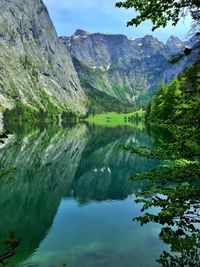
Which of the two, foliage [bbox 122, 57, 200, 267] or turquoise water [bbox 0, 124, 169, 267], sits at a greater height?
foliage [bbox 122, 57, 200, 267]

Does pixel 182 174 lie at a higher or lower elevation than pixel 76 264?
higher

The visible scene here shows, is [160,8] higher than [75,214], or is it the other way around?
[160,8]

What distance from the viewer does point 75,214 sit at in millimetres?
50281

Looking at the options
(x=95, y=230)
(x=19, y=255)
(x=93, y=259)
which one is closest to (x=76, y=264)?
(x=93, y=259)

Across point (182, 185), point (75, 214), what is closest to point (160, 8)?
point (182, 185)

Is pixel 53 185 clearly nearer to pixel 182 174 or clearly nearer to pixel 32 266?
pixel 32 266

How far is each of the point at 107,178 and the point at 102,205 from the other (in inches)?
902

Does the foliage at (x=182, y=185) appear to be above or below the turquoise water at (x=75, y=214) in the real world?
above

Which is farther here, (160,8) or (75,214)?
(75,214)

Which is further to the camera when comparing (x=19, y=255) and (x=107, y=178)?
(x=107, y=178)

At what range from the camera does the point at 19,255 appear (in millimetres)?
35094

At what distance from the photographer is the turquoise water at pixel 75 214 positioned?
1324 inches

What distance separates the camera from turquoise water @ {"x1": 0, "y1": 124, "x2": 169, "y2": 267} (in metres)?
33.6

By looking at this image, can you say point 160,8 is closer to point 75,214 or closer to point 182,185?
point 182,185
